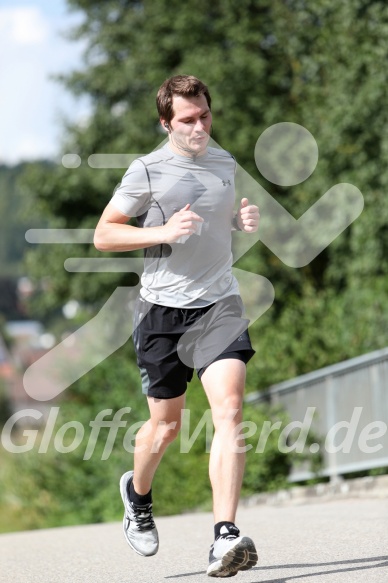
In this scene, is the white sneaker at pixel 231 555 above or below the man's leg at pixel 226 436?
below

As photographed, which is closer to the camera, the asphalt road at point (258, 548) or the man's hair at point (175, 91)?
the man's hair at point (175, 91)

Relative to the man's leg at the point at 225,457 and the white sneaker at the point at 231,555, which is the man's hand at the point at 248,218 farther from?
the white sneaker at the point at 231,555

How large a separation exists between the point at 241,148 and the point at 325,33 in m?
5.72

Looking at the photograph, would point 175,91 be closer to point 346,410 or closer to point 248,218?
point 248,218

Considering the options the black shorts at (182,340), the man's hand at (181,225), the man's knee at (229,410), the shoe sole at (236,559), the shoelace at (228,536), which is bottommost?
the shoe sole at (236,559)

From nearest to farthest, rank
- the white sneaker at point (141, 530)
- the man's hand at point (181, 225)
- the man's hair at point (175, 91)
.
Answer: the man's hand at point (181, 225) → the man's hair at point (175, 91) → the white sneaker at point (141, 530)

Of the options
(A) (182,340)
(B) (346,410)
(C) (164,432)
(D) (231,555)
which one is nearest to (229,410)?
(A) (182,340)

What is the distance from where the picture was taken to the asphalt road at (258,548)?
5.43 m

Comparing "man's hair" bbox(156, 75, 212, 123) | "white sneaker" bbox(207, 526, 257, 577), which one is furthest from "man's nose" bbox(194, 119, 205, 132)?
"white sneaker" bbox(207, 526, 257, 577)

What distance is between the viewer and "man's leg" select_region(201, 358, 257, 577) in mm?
4895

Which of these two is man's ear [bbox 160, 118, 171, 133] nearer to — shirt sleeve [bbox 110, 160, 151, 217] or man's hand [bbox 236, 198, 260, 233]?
shirt sleeve [bbox 110, 160, 151, 217]

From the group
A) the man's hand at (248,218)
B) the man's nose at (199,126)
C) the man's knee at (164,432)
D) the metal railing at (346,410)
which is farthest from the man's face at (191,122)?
the metal railing at (346,410)

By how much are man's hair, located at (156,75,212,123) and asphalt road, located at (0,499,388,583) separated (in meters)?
2.08

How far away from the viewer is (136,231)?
5.20m
